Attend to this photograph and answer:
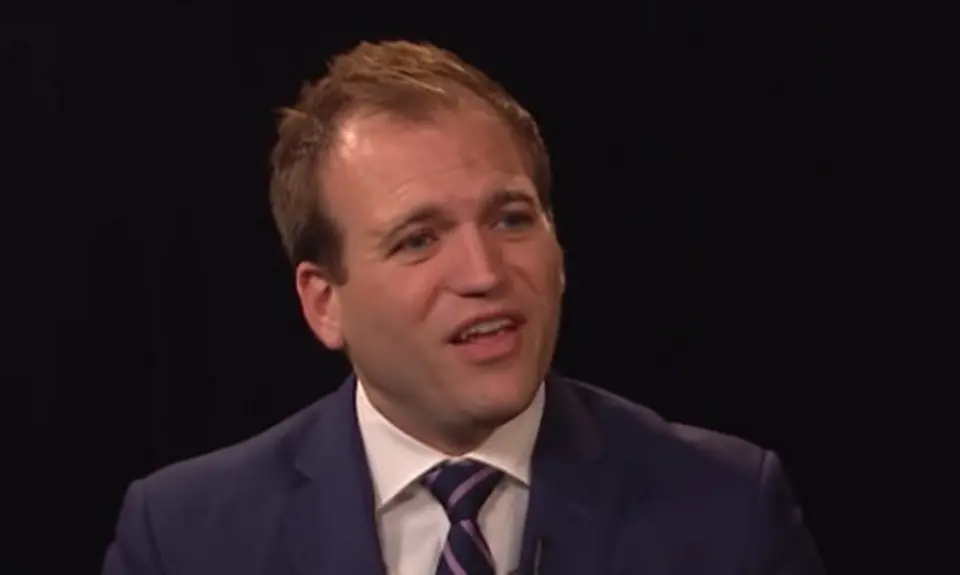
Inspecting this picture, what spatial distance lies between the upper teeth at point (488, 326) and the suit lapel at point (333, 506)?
0.87 feet

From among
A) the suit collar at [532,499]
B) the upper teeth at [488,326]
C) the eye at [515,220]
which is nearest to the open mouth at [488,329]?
the upper teeth at [488,326]

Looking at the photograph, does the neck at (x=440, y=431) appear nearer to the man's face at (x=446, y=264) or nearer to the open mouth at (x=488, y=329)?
the man's face at (x=446, y=264)

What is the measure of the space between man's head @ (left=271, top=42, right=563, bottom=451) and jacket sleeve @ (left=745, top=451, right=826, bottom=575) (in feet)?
1.00

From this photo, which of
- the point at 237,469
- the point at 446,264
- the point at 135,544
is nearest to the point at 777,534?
the point at 446,264

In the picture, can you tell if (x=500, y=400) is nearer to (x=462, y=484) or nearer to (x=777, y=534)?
(x=462, y=484)

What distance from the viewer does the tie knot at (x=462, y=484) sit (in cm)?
170

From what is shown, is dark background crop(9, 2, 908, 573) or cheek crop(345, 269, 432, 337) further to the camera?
dark background crop(9, 2, 908, 573)

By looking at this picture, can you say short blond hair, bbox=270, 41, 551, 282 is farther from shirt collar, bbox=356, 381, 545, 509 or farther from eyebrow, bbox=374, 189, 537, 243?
shirt collar, bbox=356, 381, 545, 509

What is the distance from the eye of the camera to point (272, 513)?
178 cm

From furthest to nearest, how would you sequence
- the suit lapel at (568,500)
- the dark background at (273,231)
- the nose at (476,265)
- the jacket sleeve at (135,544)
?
the dark background at (273,231) < the jacket sleeve at (135,544) < the suit lapel at (568,500) < the nose at (476,265)

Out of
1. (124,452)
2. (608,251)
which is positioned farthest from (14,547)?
(608,251)

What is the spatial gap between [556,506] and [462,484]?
110 millimetres

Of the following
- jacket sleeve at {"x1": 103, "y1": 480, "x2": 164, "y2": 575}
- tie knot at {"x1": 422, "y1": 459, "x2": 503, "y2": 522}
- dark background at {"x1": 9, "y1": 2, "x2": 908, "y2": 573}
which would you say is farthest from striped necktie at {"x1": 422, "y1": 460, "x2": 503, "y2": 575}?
dark background at {"x1": 9, "y1": 2, "x2": 908, "y2": 573}

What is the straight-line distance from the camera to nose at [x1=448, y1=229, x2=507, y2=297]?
158 cm
